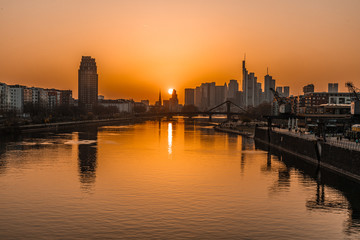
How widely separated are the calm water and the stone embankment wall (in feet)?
5.81

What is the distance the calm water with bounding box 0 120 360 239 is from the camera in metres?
28.2

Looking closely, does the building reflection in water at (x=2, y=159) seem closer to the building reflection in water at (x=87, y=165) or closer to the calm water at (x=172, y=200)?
the calm water at (x=172, y=200)

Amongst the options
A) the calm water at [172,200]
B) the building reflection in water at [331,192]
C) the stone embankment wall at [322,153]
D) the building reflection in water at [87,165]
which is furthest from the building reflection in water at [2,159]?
the stone embankment wall at [322,153]

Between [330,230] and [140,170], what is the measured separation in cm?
2810

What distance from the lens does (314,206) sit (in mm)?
35031

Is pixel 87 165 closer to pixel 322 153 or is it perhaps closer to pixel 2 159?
pixel 2 159

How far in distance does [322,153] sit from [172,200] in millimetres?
28637

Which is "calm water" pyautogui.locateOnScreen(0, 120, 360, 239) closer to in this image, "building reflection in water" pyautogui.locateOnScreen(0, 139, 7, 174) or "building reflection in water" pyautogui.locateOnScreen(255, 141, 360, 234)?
"building reflection in water" pyautogui.locateOnScreen(255, 141, 360, 234)

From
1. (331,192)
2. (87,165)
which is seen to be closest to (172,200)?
(331,192)

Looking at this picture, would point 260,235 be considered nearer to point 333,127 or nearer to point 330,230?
point 330,230

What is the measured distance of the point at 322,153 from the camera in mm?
57312

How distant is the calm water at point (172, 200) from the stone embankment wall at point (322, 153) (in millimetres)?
1770

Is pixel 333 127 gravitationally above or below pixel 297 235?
above

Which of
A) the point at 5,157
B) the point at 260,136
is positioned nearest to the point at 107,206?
the point at 5,157
